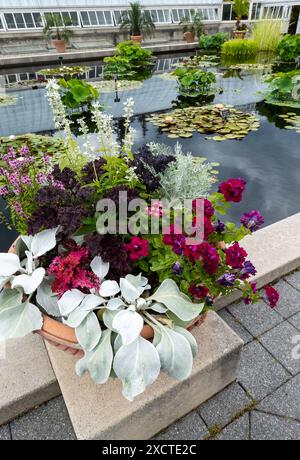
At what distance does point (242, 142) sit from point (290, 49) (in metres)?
8.27

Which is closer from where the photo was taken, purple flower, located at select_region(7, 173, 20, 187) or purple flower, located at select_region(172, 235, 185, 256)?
purple flower, located at select_region(172, 235, 185, 256)

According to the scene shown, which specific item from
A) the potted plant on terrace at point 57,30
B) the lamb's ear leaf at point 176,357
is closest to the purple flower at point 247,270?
the lamb's ear leaf at point 176,357

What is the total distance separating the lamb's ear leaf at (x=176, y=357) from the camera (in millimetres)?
1124

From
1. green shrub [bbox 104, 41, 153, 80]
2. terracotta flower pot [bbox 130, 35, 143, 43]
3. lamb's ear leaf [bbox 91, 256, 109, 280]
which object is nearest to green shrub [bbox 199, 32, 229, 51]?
terracotta flower pot [bbox 130, 35, 143, 43]

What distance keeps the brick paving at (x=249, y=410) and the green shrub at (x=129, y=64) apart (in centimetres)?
Answer: 850

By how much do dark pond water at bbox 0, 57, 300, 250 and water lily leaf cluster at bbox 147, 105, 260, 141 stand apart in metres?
0.13

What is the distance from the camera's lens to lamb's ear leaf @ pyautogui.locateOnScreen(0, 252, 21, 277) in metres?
1.34

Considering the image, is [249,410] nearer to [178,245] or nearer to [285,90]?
[178,245]

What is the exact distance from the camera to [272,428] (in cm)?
136

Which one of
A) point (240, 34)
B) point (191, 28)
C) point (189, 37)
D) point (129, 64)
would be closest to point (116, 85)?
point (129, 64)

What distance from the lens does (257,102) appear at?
595 centimetres

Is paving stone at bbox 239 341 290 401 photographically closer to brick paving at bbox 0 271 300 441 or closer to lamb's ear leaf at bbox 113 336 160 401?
brick paving at bbox 0 271 300 441

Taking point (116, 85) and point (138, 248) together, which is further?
point (116, 85)

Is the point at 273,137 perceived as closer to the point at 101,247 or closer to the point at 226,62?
the point at 101,247
